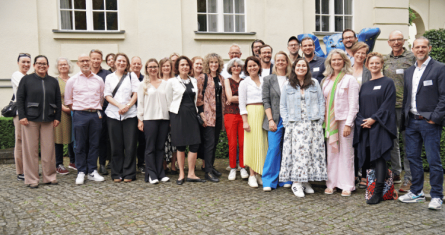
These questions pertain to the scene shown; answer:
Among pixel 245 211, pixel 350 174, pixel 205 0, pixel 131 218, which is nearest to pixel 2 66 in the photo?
pixel 205 0

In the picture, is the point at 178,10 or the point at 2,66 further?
the point at 178,10

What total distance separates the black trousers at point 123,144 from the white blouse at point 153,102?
0.32 metres

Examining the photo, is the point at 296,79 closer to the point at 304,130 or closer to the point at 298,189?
the point at 304,130

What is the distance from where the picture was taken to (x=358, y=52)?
5.58 meters

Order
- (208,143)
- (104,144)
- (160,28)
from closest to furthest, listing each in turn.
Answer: (208,143) → (104,144) → (160,28)

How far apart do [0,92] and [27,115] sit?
4.59 meters

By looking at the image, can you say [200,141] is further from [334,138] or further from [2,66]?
[2,66]

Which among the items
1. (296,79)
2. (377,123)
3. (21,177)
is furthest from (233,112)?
(21,177)

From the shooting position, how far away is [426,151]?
4.88 meters

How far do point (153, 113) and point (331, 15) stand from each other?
8035 mm

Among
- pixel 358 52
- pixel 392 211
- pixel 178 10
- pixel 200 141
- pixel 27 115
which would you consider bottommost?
pixel 392 211

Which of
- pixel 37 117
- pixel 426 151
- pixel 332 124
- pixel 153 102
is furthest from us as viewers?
pixel 153 102

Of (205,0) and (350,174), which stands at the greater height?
(205,0)

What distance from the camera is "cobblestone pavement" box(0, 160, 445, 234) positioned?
13.5ft
